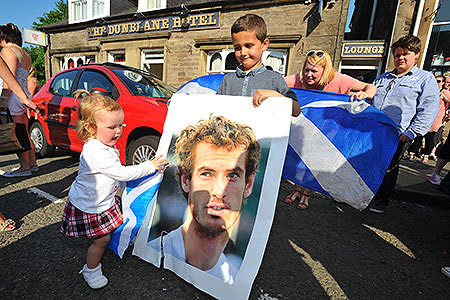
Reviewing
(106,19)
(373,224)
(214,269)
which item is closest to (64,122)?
(214,269)

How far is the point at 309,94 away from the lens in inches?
82.8

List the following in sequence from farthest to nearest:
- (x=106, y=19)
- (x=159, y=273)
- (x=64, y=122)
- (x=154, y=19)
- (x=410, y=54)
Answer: (x=106, y=19) → (x=154, y=19) → (x=64, y=122) → (x=410, y=54) → (x=159, y=273)

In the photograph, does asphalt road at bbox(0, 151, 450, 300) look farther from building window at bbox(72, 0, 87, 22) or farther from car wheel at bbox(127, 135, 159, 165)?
building window at bbox(72, 0, 87, 22)

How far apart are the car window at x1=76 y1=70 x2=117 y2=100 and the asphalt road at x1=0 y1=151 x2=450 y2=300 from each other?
1.64 metres

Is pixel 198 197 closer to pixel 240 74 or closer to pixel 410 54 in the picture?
pixel 240 74

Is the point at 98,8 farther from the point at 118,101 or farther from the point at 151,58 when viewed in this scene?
the point at 118,101

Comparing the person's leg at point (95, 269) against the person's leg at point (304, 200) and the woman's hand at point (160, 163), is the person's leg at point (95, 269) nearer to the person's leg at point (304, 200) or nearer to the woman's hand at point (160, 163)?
the woman's hand at point (160, 163)

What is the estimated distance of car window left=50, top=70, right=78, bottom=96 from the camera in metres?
3.95

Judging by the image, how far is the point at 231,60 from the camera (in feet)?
28.3

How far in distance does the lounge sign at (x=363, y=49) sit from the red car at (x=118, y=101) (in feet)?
20.1

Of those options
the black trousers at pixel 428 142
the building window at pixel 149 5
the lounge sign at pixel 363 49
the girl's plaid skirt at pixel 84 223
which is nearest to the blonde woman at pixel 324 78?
the girl's plaid skirt at pixel 84 223

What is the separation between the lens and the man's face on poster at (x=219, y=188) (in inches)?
55.0

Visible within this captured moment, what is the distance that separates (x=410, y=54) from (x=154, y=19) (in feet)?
32.1

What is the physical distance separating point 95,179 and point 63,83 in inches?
139
